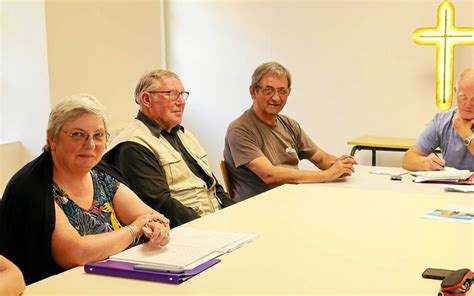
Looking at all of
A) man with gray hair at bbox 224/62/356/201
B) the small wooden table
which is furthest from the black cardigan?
the small wooden table

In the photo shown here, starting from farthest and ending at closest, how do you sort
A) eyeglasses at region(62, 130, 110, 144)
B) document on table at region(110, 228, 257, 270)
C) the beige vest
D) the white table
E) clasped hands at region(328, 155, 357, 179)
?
1. clasped hands at region(328, 155, 357, 179)
2. the beige vest
3. eyeglasses at region(62, 130, 110, 144)
4. document on table at region(110, 228, 257, 270)
5. the white table

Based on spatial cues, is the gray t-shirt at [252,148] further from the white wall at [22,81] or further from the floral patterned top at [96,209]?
the white wall at [22,81]

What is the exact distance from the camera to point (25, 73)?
4465mm

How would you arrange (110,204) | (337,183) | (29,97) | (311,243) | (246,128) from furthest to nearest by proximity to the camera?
(29,97) < (246,128) < (337,183) < (110,204) < (311,243)

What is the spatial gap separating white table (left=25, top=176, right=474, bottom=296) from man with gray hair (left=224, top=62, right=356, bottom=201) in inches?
19.3

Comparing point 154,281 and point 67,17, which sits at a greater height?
point 67,17

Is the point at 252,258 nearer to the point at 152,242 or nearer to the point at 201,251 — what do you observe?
the point at 201,251

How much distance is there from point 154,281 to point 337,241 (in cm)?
66

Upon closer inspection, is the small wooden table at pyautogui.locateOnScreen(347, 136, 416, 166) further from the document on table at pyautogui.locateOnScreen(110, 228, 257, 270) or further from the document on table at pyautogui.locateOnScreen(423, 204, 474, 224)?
the document on table at pyautogui.locateOnScreen(110, 228, 257, 270)

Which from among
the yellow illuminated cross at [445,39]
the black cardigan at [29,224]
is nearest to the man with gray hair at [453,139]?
the yellow illuminated cross at [445,39]

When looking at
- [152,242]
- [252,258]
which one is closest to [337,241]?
[252,258]

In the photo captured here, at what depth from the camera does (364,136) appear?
18.6 ft

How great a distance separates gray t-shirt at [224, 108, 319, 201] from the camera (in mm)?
3604

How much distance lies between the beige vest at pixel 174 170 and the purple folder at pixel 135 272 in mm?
1097
